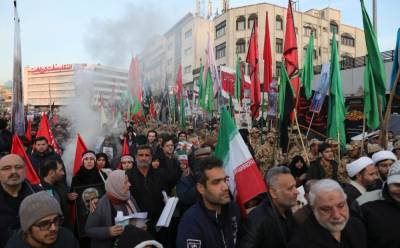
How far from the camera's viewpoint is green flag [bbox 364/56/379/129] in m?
7.52

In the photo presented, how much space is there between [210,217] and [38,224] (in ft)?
3.84

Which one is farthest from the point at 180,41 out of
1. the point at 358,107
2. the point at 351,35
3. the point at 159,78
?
the point at 358,107

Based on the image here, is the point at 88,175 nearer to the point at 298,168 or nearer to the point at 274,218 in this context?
the point at 274,218

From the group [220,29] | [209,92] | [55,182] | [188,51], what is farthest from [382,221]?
[188,51]

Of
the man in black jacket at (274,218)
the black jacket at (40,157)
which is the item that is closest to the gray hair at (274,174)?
the man in black jacket at (274,218)

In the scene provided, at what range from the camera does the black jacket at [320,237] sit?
8.35 feet

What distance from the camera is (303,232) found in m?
2.61

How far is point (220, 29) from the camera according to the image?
161ft

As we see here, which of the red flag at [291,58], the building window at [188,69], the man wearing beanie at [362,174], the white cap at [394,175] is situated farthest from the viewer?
the building window at [188,69]

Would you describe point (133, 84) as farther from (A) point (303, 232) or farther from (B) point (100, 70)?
(A) point (303, 232)

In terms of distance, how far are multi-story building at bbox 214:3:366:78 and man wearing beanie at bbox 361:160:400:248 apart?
4035 centimetres

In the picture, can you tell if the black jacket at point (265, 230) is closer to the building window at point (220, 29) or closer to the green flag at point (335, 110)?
the green flag at point (335, 110)

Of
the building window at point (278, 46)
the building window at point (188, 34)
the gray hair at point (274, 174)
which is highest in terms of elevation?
the building window at point (188, 34)

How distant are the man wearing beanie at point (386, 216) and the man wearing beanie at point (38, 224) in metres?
2.34
